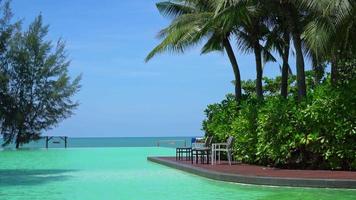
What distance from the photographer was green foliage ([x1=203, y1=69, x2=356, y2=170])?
15.1 meters

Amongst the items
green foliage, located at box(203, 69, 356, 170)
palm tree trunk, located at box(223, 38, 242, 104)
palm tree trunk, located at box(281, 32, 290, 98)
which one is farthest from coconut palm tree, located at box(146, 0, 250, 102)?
→ green foliage, located at box(203, 69, 356, 170)

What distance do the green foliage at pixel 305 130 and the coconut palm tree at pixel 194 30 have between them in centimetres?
357

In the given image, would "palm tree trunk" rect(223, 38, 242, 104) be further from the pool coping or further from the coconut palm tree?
the pool coping

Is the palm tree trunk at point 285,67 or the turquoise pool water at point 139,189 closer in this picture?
the turquoise pool water at point 139,189

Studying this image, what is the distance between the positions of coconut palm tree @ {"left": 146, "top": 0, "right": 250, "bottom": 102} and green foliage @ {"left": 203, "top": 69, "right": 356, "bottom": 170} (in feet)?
11.7

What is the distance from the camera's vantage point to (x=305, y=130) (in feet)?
52.5

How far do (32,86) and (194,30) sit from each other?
1022 inches

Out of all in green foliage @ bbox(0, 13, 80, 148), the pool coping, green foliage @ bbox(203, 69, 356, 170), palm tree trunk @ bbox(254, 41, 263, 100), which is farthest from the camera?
green foliage @ bbox(0, 13, 80, 148)

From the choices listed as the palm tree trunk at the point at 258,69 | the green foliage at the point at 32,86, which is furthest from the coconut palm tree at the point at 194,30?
the green foliage at the point at 32,86

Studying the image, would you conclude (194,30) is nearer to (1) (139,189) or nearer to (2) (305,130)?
(2) (305,130)

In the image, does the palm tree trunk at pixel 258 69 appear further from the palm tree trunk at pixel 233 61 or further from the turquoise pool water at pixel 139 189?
the turquoise pool water at pixel 139 189

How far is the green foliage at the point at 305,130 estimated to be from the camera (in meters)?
15.1

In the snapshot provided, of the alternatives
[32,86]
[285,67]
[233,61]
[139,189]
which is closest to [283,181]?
[139,189]

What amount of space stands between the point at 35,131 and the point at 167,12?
23539 millimetres
